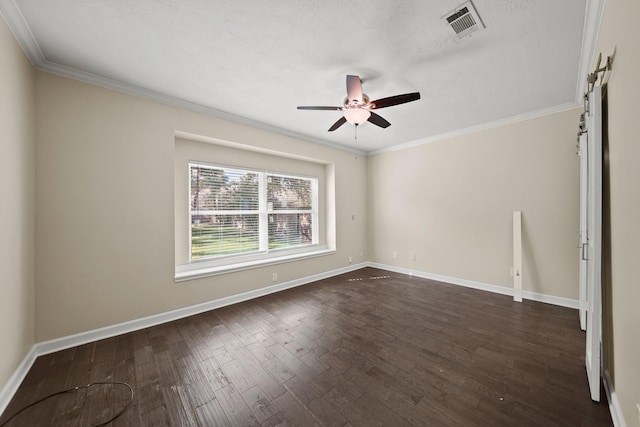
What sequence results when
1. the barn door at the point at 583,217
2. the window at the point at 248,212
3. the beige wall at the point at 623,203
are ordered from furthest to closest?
the window at the point at 248,212 < the barn door at the point at 583,217 < the beige wall at the point at 623,203

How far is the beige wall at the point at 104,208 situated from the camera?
2150 mm

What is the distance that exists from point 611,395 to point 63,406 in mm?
3584

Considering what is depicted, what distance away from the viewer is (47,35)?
5.89 feet

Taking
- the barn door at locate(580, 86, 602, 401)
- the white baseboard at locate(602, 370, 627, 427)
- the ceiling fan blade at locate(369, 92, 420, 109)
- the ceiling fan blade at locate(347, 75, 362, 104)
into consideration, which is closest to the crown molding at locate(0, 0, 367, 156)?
the ceiling fan blade at locate(347, 75, 362, 104)

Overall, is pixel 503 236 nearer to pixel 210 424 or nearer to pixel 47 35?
pixel 210 424

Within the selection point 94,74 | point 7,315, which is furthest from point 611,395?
point 94,74

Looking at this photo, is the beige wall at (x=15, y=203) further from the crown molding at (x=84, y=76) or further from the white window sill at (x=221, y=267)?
the white window sill at (x=221, y=267)

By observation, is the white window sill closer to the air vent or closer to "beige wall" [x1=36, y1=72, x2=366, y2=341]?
"beige wall" [x1=36, y1=72, x2=366, y2=341]

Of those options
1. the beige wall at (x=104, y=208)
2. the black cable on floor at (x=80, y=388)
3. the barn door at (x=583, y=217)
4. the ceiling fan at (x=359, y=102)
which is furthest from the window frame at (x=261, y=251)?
the barn door at (x=583, y=217)

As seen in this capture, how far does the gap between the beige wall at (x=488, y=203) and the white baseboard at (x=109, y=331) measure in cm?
277

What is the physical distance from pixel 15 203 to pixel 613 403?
4.31 m

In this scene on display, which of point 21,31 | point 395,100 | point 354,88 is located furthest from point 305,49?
point 21,31

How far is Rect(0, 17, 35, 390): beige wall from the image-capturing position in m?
1.59

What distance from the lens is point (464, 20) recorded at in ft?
5.46
